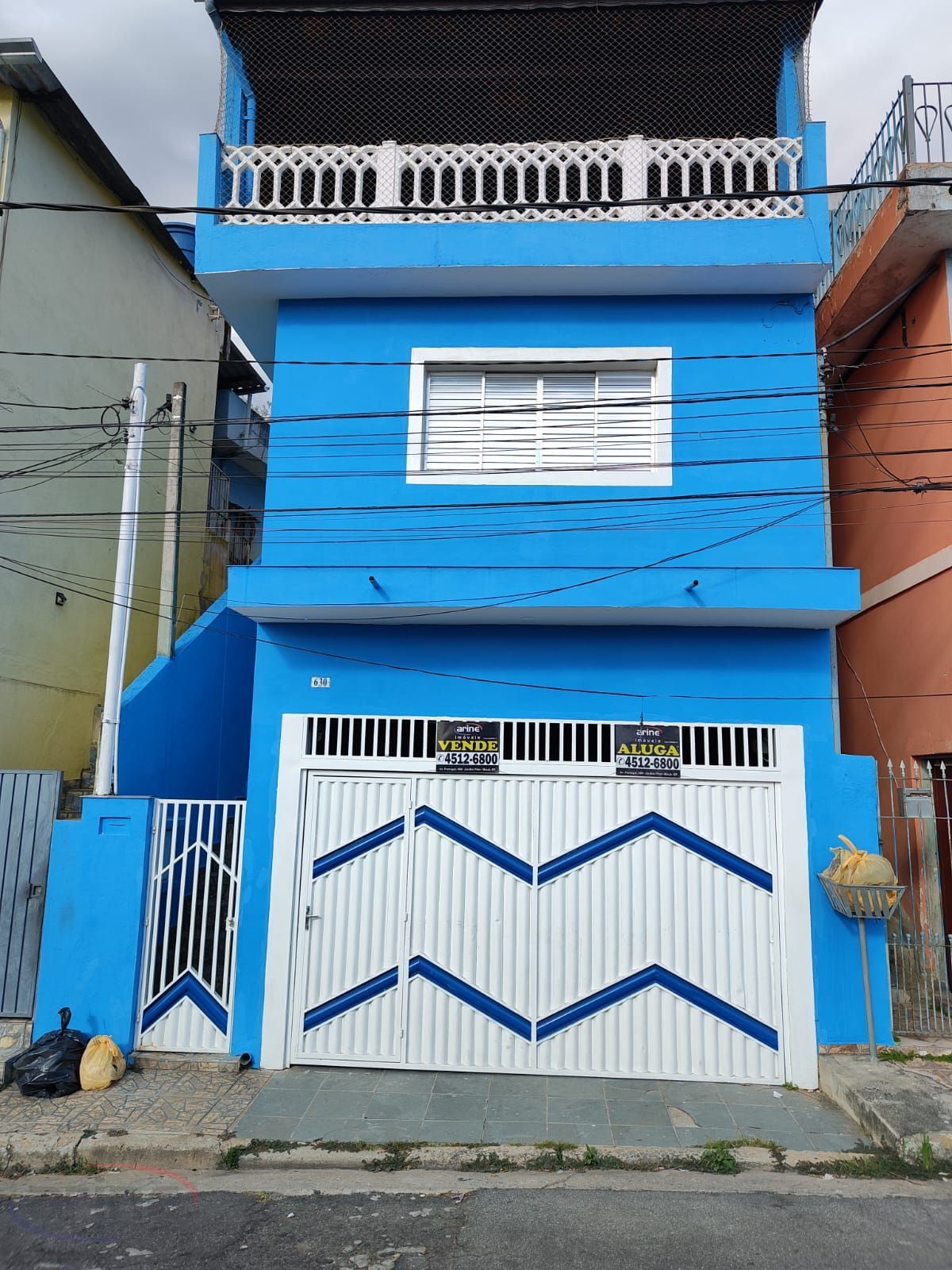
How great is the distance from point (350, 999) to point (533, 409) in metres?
4.95

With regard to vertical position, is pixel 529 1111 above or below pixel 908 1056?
below

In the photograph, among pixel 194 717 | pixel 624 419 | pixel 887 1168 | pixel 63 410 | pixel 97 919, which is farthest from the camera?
pixel 63 410

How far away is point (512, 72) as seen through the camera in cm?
835

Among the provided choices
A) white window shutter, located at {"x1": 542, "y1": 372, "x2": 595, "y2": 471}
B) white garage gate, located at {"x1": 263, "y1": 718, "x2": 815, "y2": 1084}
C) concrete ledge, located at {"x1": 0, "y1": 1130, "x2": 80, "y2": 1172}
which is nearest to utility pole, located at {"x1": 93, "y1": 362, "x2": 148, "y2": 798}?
white garage gate, located at {"x1": 263, "y1": 718, "x2": 815, "y2": 1084}

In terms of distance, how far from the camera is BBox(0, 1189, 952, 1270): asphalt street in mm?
4137

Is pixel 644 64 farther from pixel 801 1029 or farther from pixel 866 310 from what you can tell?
pixel 801 1029

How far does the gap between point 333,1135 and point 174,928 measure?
2187 mm

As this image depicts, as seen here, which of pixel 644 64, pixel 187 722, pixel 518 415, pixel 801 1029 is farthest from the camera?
pixel 187 722

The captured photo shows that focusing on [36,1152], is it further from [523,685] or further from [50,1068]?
[523,685]

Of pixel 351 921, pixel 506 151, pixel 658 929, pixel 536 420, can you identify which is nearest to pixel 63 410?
pixel 506 151

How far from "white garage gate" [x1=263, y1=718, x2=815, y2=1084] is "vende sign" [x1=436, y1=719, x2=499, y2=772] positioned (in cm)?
10

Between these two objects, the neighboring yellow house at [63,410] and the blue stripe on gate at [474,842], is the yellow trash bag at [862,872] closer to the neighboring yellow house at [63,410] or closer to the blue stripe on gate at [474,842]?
the blue stripe on gate at [474,842]

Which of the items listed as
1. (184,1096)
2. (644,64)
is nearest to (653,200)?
(644,64)

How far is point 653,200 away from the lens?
5.99 meters
